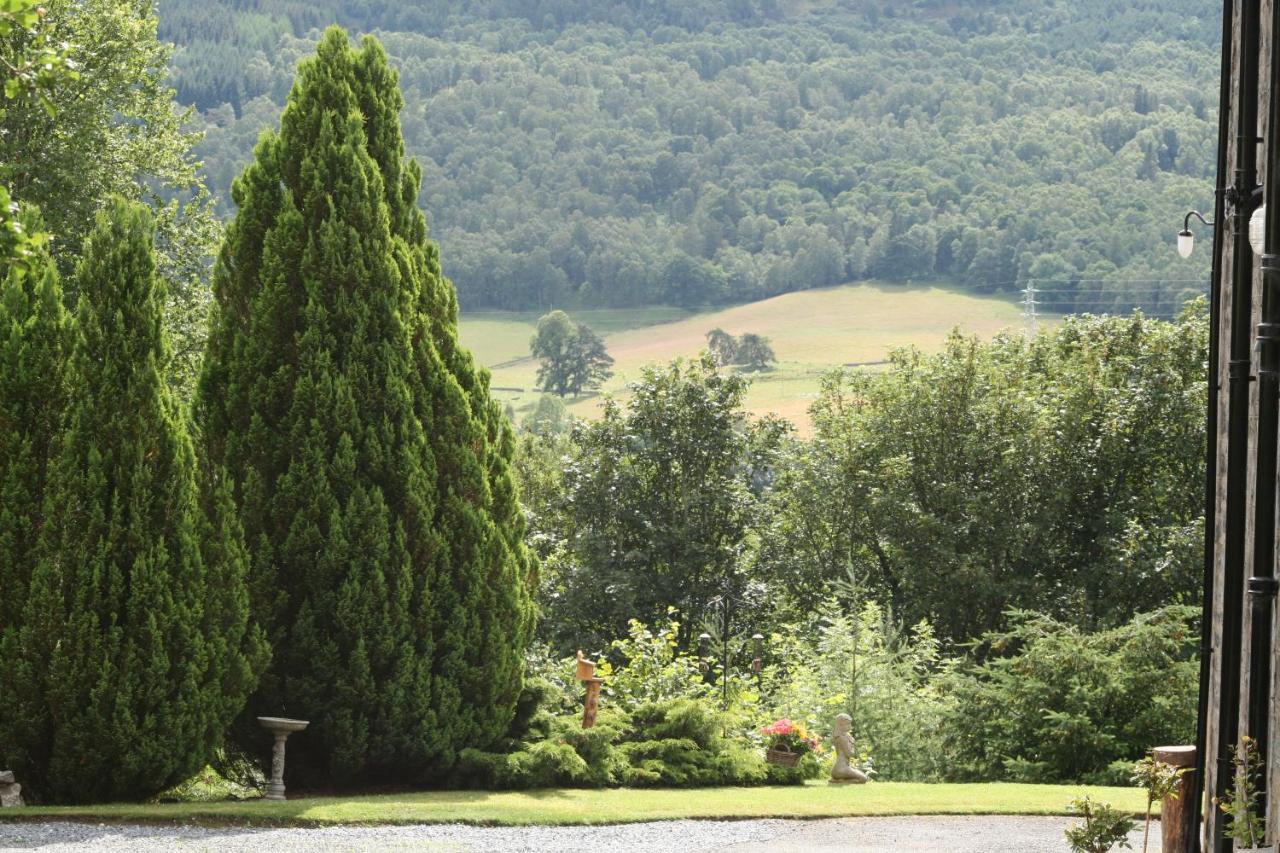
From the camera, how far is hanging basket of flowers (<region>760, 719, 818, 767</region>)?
48.5ft

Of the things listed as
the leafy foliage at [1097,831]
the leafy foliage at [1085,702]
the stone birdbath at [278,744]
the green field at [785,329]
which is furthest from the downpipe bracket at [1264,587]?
the green field at [785,329]

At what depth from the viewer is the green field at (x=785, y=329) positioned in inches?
3159

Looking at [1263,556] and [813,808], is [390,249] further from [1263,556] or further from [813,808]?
[1263,556]

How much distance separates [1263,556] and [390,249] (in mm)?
8617

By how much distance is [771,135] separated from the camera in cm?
10500

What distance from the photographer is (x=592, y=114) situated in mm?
110000

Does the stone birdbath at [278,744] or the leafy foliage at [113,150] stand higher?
the leafy foliage at [113,150]

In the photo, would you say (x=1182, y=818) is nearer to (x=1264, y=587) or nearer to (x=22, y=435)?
(x=1264, y=587)

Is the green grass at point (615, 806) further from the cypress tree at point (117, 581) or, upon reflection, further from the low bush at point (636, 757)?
the cypress tree at point (117, 581)

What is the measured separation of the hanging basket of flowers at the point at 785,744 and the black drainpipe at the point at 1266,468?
334 inches

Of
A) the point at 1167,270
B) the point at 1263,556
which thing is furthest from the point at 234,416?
the point at 1167,270

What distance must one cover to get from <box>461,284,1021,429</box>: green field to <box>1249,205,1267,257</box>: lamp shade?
67335mm

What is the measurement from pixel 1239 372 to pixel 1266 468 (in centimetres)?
49

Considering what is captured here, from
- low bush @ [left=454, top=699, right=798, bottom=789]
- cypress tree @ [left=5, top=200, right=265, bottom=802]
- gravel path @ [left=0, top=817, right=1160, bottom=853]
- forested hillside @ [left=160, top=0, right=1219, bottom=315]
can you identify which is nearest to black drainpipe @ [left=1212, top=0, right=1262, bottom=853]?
gravel path @ [left=0, top=817, right=1160, bottom=853]
